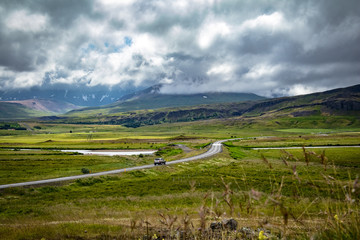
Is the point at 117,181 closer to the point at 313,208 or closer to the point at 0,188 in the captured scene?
the point at 0,188

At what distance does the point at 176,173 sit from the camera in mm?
56344

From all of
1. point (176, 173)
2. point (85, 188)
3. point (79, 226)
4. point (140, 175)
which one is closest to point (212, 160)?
point (176, 173)

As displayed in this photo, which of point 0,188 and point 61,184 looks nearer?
point 0,188

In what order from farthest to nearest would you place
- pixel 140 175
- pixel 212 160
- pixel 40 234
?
pixel 212 160 < pixel 140 175 < pixel 40 234

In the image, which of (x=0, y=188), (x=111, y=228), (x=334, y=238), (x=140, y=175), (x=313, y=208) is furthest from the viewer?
(x=140, y=175)

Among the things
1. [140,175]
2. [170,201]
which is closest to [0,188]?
[140,175]

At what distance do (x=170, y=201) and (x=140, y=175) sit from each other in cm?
2606

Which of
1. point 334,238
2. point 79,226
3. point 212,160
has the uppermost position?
point 334,238

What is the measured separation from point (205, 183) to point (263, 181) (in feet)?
34.2

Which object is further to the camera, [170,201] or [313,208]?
[170,201]

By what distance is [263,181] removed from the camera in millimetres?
42844

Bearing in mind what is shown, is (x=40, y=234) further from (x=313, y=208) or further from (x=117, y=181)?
(x=117, y=181)

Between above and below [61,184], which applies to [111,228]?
above

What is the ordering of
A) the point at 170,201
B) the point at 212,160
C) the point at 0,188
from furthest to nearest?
the point at 212,160, the point at 0,188, the point at 170,201
